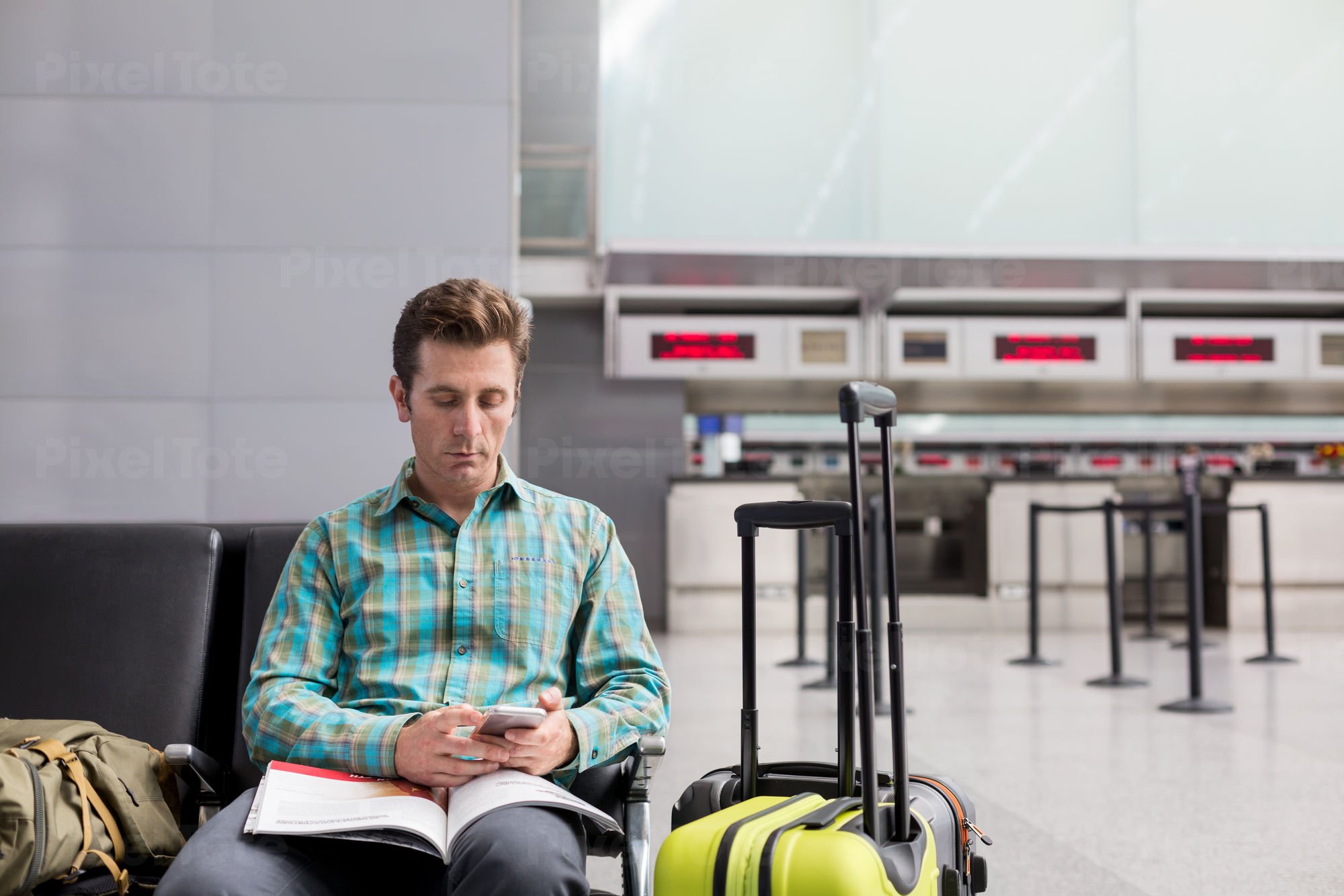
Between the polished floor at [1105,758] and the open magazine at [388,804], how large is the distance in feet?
3.59

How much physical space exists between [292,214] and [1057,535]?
18.7ft

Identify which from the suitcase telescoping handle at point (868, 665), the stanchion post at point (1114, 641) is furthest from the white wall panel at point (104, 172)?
the stanchion post at point (1114, 641)

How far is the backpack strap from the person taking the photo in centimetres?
125

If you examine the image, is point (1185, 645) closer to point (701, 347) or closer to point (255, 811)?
point (701, 347)

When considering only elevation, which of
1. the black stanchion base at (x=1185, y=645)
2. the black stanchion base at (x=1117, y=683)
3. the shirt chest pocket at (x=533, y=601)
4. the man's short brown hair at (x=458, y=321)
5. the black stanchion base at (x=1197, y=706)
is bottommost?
the black stanchion base at (x=1185, y=645)

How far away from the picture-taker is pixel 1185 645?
623 centimetres

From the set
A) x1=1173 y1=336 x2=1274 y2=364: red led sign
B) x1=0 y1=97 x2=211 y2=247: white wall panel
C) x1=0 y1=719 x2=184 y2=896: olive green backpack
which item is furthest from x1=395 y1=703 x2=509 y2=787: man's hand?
x1=1173 y1=336 x2=1274 y2=364: red led sign

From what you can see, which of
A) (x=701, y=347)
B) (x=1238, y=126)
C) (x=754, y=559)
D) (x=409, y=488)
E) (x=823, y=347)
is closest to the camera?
(x=754, y=559)

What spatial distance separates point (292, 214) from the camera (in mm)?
2467

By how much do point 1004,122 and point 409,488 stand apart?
7.02m

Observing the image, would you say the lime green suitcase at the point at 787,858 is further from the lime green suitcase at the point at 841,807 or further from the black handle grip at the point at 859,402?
the black handle grip at the point at 859,402

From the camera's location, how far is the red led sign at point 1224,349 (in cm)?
725

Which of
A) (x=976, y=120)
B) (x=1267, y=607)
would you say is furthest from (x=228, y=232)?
(x=976, y=120)

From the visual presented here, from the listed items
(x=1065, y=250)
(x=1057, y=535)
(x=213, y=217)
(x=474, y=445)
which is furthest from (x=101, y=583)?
(x=1057, y=535)
